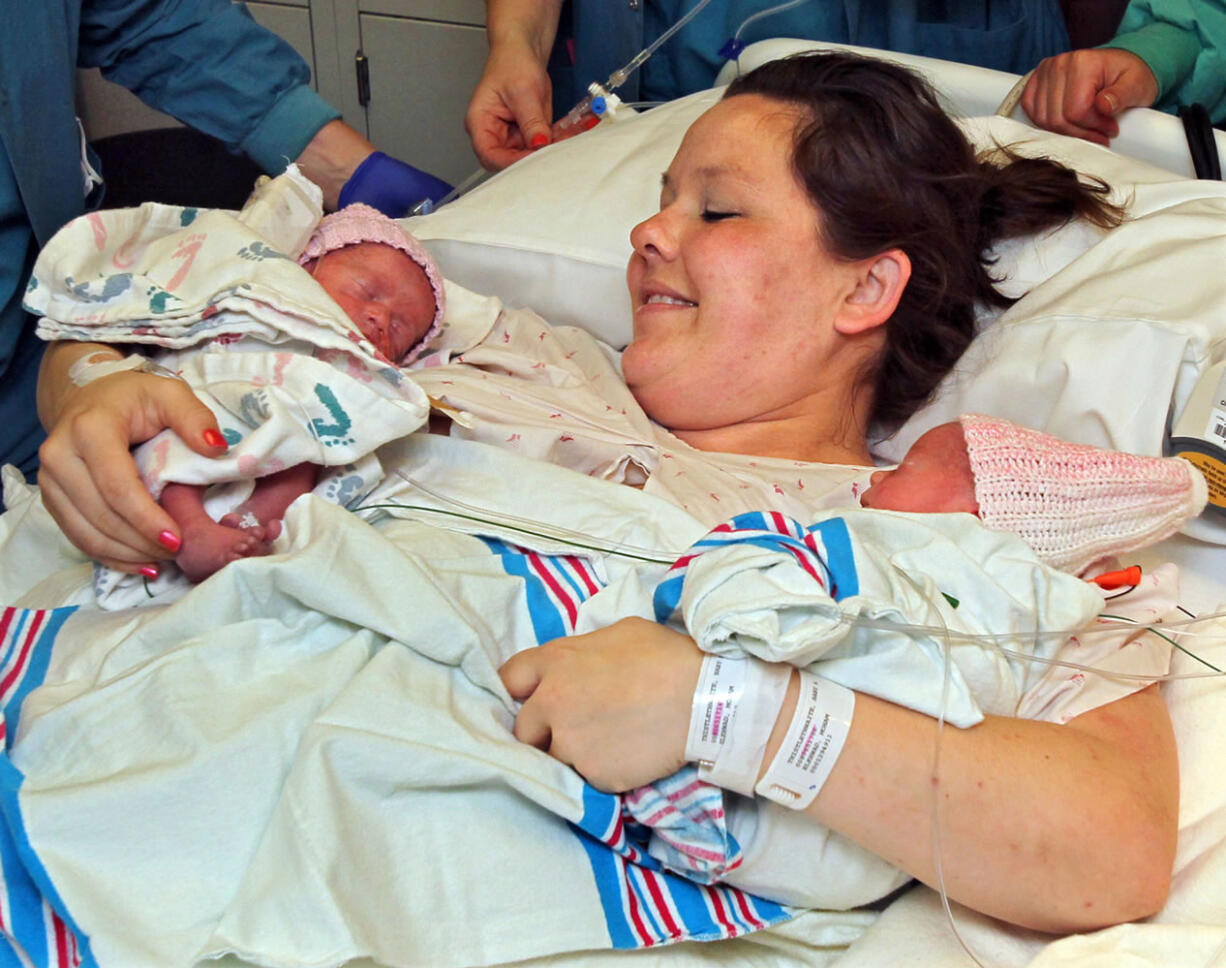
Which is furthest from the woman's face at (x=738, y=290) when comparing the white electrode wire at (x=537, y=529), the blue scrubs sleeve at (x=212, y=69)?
the blue scrubs sleeve at (x=212, y=69)

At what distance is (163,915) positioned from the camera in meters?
0.76

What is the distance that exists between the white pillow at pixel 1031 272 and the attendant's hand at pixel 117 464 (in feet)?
2.65

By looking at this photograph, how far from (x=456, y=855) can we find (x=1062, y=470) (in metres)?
0.65

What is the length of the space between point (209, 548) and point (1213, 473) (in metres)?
1.10

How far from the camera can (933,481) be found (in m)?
1.03

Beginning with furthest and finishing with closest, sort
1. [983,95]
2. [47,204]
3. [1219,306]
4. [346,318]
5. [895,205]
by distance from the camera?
[983,95] → [47,204] → [895,205] → [1219,306] → [346,318]

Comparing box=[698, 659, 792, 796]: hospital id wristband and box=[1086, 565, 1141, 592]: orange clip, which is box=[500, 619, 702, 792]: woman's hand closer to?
box=[698, 659, 792, 796]: hospital id wristband

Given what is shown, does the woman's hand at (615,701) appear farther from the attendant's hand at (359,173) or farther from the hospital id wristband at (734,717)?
the attendant's hand at (359,173)

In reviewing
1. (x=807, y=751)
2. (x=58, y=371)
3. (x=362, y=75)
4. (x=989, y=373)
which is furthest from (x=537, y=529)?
(x=362, y=75)

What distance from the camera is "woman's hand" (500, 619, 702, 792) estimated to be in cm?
83

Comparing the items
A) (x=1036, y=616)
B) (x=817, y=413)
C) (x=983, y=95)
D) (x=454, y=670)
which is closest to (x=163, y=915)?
(x=454, y=670)

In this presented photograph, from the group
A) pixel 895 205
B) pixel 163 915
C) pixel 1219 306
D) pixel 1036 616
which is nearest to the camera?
pixel 163 915

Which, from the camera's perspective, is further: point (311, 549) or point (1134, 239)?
point (1134, 239)

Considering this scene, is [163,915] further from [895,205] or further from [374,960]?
[895,205]
